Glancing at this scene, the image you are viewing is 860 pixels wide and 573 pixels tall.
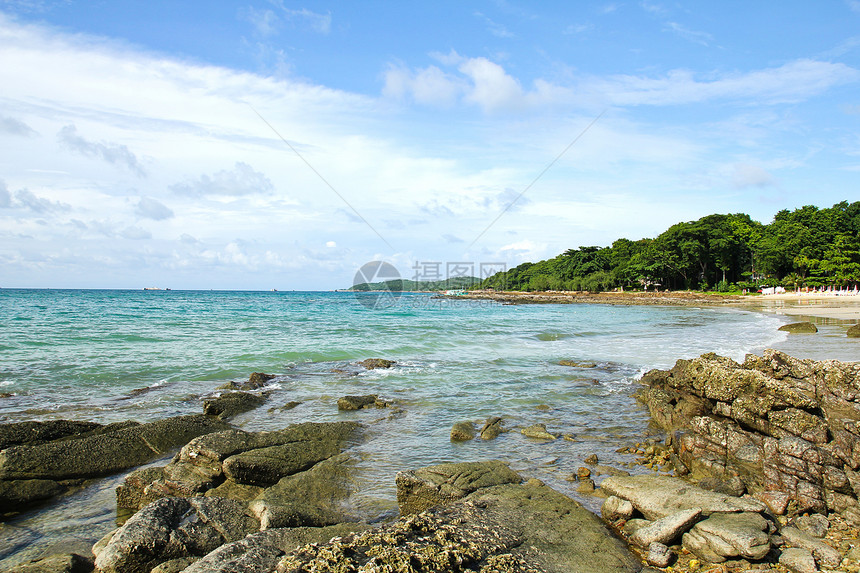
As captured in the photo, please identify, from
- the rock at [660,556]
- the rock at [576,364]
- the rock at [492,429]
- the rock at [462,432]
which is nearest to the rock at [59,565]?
the rock at [660,556]

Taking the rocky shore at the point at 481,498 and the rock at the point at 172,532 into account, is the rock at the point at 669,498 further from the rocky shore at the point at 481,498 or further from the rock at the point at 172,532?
the rock at the point at 172,532

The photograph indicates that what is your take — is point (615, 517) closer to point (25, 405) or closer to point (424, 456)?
point (424, 456)

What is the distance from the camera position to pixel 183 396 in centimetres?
1250

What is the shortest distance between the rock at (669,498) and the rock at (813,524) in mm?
505

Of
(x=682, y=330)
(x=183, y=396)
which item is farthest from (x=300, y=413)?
(x=682, y=330)

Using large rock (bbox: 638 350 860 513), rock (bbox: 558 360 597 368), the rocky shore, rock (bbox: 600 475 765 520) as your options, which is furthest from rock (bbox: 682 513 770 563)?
rock (bbox: 558 360 597 368)

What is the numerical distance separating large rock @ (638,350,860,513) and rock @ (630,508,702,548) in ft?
5.77

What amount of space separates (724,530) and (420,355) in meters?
16.2

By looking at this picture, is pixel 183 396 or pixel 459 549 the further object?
pixel 183 396

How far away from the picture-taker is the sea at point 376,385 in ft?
23.1

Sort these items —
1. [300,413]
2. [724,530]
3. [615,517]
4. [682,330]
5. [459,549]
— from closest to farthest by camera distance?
[459,549]
[724,530]
[615,517]
[300,413]
[682,330]

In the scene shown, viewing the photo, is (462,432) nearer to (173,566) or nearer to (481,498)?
(481,498)

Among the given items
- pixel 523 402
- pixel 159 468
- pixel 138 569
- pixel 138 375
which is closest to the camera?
pixel 138 569

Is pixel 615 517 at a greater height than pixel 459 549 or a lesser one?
lesser
